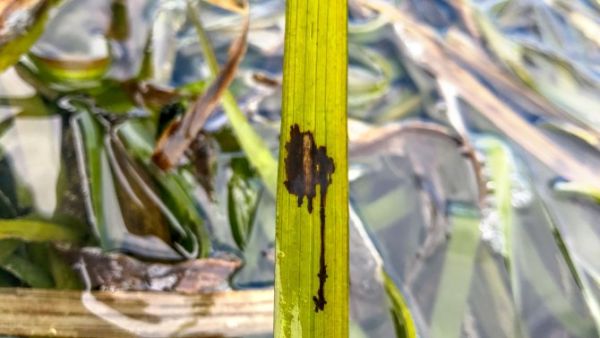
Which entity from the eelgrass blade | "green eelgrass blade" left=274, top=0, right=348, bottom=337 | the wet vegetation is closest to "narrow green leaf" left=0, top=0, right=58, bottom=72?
the wet vegetation

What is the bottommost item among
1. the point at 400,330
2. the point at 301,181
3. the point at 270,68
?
the point at 400,330

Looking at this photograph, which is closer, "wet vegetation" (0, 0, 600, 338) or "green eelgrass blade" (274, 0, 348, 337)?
"green eelgrass blade" (274, 0, 348, 337)

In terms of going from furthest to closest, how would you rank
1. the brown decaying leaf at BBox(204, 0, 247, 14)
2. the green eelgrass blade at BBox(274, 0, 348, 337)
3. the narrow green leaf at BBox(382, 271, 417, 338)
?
1. the brown decaying leaf at BBox(204, 0, 247, 14)
2. the narrow green leaf at BBox(382, 271, 417, 338)
3. the green eelgrass blade at BBox(274, 0, 348, 337)

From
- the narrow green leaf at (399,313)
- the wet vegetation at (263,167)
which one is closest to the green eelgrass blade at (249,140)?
the wet vegetation at (263,167)

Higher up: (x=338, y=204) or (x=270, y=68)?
(x=270, y=68)

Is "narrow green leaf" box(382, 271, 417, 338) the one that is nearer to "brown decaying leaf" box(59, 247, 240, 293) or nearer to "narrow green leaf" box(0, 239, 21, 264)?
"brown decaying leaf" box(59, 247, 240, 293)

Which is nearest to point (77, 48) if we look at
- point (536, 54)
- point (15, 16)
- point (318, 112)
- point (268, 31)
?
point (15, 16)

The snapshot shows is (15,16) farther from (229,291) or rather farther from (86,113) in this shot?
(229,291)
